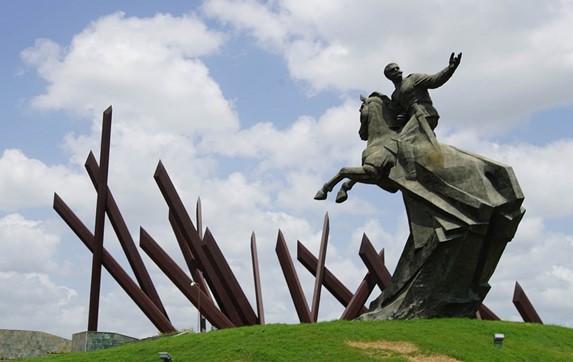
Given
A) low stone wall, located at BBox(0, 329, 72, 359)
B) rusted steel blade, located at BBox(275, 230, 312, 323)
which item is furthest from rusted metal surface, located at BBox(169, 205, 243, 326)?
low stone wall, located at BBox(0, 329, 72, 359)

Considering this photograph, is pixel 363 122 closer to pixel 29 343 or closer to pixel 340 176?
pixel 340 176

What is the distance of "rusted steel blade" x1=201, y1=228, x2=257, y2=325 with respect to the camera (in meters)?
21.8

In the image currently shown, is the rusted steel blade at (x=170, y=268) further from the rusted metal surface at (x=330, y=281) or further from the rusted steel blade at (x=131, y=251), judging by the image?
the rusted metal surface at (x=330, y=281)

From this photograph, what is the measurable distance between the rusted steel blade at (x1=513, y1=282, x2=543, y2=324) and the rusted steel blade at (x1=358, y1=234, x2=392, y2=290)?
365cm

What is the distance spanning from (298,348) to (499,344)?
3.96 m

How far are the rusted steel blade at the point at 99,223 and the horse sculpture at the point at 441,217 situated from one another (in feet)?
22.1

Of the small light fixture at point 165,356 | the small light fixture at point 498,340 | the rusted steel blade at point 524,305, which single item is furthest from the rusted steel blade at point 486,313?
the small light fixture at point 165,356

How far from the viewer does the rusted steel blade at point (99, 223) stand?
21.9 metres

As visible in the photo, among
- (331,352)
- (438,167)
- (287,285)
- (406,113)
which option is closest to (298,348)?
(331,352)

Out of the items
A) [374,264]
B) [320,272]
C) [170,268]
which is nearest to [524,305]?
[374,264]

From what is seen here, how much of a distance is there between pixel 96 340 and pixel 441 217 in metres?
9.27

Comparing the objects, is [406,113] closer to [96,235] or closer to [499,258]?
[499,258]

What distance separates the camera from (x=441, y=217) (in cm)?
1830

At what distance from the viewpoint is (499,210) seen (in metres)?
18.2
